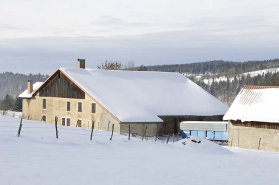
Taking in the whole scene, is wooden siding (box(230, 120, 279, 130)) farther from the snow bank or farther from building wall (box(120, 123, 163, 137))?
the snow bank

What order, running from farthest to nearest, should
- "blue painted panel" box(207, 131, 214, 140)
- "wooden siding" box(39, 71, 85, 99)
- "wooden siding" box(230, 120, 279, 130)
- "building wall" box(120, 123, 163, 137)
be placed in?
1. "wooden siding" box(39, 71, 85, 99)
2. "blue painted panel" box(207, 131, 214, 140)
3. "building wall" box(120, 123, 163, 137)
4. "wooden siding" box(230, 120, 279, 130)

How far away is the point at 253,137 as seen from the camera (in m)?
38.9

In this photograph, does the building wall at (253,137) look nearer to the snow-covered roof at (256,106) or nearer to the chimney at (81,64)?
the snow-covered roof at (256,106)

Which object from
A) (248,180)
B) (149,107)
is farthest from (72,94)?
(248,180)

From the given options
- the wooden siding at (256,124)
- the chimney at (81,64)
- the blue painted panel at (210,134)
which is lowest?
the blue painted panel at (210,134)

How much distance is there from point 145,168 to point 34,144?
5988 mm

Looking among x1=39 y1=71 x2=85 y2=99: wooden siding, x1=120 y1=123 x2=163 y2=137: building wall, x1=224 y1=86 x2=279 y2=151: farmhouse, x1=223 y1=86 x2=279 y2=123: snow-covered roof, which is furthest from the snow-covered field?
x1=39 y1=71 x2=85 y2=99: wooden siding

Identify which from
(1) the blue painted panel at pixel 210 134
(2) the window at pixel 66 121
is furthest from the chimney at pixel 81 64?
(1) the blue painted panel at pixel 210 134

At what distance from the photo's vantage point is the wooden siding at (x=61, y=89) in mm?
49406

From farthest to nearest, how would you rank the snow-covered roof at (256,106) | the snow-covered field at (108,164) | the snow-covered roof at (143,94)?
the snow-covered roof at (143,94)
the snow-covered roof at (256,106)
the snow-covered field at (108,164)

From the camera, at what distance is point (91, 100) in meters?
47.1

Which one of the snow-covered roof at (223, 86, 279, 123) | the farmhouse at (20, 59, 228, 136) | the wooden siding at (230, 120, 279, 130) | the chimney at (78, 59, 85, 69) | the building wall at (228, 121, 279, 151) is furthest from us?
the chimney at (78, 59, 85, 69)

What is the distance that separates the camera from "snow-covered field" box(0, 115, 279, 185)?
1524 cm

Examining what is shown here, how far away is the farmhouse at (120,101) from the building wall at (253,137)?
8.44m
